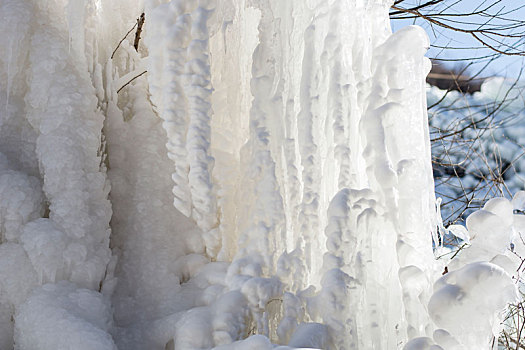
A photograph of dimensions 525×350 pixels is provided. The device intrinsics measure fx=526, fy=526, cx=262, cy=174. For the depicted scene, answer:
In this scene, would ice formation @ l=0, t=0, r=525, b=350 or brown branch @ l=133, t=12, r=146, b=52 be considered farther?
brown branch @ l=133, t=12, r=146, b=52

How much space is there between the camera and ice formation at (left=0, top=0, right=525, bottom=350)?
3.01 ft

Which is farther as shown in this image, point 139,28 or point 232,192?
point 139,28

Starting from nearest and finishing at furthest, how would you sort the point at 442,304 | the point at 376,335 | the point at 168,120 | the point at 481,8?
the point at 442,304 → the point at 376,335 → the point at 168,120 → the point at 481,8

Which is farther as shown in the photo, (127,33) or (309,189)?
(127,33)

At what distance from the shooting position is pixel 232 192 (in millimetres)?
1201

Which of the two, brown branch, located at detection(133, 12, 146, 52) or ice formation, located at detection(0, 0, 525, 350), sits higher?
brown branch, located at detection(133, 12, 146, 52)

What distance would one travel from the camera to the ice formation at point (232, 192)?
92 centimetres

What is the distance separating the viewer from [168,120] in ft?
3.33

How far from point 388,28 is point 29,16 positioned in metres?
0.81

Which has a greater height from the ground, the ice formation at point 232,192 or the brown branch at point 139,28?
the brown branch at point 139,28

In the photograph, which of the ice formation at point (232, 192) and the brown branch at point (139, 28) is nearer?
the ice formation at point (232, 192)

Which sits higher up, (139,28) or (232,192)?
(139,28)

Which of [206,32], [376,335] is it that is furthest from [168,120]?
[376,335]

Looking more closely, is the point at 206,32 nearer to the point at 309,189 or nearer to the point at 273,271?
the point at 309,189
